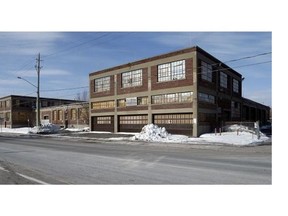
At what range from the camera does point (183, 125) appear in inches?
1384

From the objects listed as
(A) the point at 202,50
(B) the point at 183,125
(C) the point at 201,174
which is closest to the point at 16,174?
(C) the point at 201,174

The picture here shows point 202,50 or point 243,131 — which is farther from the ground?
point 202,50

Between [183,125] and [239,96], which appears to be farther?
[239,96]

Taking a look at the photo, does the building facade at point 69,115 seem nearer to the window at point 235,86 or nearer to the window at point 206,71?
the window at point 235,86

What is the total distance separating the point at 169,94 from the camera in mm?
36719

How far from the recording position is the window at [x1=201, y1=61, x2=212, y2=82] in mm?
35344

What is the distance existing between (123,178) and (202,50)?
27.8 m

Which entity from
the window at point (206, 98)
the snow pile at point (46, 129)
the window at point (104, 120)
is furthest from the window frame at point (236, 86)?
the snow pile at point (46, 129)

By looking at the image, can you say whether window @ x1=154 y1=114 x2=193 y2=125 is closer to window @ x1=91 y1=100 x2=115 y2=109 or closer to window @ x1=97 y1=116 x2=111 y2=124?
window @ x1=91 y1=100 x2=115 y2=109

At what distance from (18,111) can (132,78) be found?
5402 cm

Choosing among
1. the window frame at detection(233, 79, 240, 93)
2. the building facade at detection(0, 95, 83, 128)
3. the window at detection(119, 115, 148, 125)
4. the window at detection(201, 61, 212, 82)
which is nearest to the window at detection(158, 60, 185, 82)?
the window at detection(201, 61, 212, 82)

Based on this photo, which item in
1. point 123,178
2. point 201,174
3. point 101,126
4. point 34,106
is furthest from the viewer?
point 34,106

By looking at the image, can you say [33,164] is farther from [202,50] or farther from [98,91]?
[98,91]

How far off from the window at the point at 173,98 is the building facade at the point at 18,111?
54492mm
